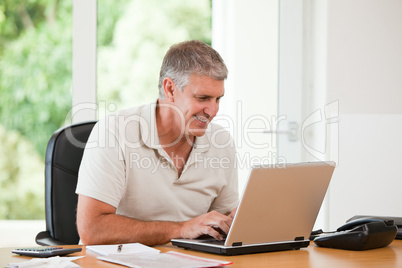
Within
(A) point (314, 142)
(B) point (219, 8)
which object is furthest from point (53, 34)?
(A) point (314, 142)

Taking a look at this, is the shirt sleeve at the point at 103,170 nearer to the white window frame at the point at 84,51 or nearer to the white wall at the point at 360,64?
the white window frame at the point at 84,51

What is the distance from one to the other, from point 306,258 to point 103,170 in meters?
0.74

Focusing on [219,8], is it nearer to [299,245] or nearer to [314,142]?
[314,142]

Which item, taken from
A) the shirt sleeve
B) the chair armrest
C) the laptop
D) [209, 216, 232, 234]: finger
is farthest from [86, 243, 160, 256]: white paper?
the chair armrest

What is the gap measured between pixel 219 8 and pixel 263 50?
1.25 feet

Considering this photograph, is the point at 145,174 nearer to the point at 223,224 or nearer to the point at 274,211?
the point at 223,224

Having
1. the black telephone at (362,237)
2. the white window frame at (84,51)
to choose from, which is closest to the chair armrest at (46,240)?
the black telephone at (362,237)

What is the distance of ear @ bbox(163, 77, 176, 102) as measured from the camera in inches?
79.2

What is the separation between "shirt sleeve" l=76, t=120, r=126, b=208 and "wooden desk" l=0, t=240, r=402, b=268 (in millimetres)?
315

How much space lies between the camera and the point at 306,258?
1.48 metres

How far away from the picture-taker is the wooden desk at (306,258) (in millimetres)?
1375

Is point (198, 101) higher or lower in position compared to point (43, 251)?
higher

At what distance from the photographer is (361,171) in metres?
3.19

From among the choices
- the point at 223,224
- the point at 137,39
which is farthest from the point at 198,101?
the point at 137,39
